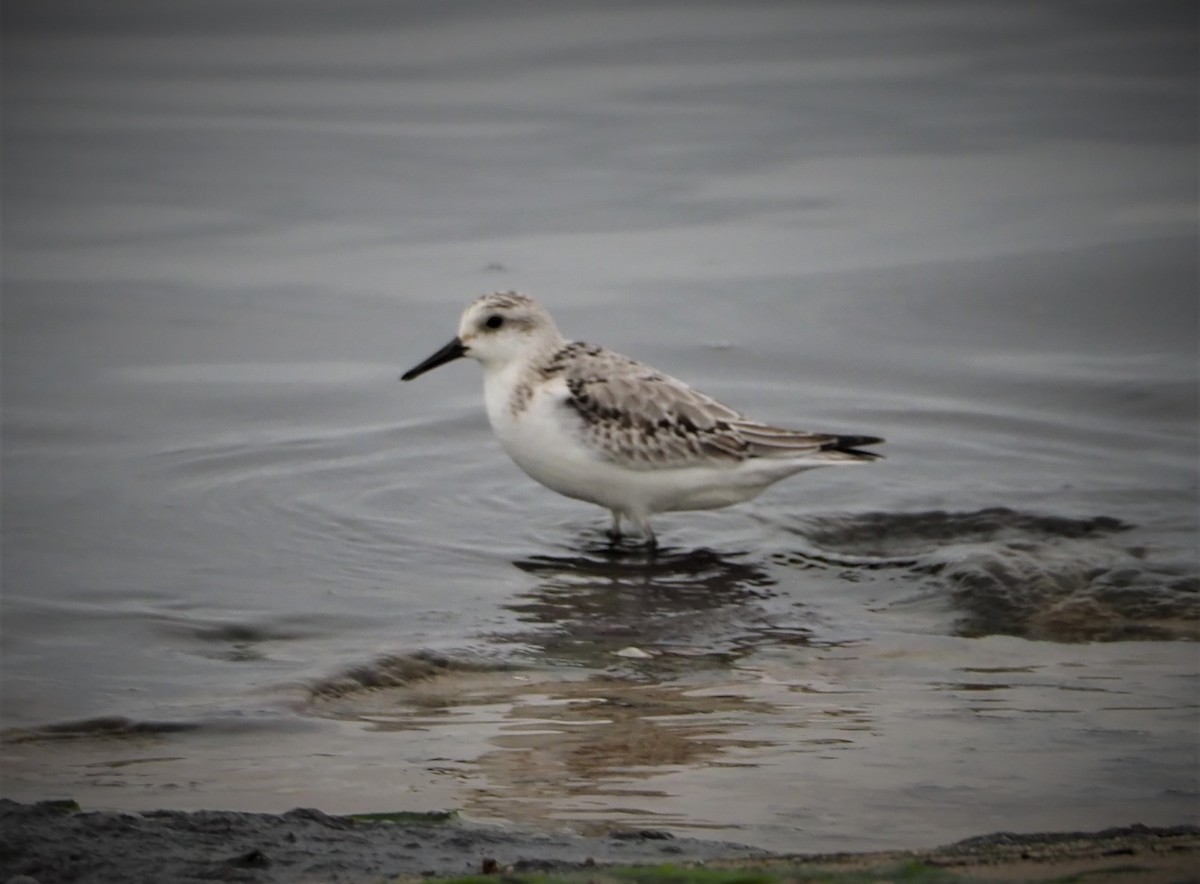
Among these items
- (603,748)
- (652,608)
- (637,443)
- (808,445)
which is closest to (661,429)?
(637,443)

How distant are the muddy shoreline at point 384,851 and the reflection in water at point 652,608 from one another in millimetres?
2367

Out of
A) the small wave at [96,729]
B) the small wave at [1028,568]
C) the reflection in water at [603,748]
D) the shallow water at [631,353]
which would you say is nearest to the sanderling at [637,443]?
the shallow water at [631,353]

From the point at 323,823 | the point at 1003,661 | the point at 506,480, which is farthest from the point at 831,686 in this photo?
the point at 506,480

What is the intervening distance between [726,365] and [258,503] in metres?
3.60

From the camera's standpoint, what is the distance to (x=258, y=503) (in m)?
9.21

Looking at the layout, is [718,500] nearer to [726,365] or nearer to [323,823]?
[726,365]

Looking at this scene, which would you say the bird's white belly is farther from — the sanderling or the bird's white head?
the bird's white head

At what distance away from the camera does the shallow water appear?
19.4ft

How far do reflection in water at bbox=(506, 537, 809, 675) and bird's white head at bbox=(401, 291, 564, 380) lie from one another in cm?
112

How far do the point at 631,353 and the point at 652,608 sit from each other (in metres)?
3.94

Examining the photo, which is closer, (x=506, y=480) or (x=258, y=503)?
(x=258, y=503)

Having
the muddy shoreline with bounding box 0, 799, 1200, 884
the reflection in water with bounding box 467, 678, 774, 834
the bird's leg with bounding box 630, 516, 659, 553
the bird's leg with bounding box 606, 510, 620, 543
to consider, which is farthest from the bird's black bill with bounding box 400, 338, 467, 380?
the muddy shoreline with bounding box 0, 799, 1200, 884

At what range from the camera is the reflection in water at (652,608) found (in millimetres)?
7305

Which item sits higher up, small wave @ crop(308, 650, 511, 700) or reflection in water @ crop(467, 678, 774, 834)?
small wave @ crop(308, 650, 511, 700)
